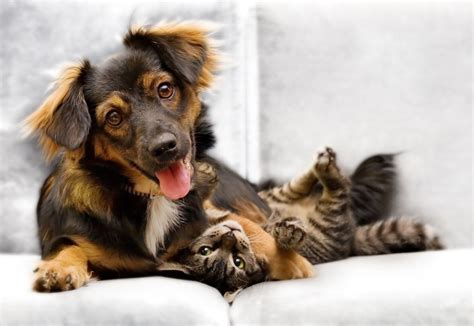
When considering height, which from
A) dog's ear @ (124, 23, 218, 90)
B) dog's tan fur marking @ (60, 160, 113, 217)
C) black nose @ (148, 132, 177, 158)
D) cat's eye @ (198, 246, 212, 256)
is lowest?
cat's eye @ (198, 246, 212, 256)

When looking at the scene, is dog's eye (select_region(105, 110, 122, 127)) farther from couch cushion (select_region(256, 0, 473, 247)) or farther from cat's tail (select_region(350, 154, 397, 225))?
cat's tail (select_region(350, 154, 397, 225))

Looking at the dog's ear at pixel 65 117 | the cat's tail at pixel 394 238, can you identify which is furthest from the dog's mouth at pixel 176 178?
the cat's tail at pixel 394 238

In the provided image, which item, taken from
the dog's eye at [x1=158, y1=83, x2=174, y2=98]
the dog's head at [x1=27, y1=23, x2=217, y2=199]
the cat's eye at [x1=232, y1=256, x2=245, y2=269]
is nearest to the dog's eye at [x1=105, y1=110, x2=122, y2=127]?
the dog's head at [x1=27, y1=23, x2=217, y2=199]

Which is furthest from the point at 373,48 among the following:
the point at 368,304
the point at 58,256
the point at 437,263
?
the point at 58,256

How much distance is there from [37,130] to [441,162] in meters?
1.36

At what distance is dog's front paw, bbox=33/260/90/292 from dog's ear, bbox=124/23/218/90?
0.60 m

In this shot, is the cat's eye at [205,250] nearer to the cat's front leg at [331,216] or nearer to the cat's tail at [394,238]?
the cat's front leg at [331,216]

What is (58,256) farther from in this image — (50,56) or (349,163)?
(349,163)

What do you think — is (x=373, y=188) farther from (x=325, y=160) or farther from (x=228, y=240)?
(x=228, y=240)

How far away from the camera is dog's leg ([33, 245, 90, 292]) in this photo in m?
1.66

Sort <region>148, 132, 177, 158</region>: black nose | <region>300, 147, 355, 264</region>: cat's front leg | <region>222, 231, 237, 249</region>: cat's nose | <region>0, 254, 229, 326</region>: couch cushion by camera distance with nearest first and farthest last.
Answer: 1. <region>0, 254, 229, 326</region>: couch cushion
2. <region>148, 132, 177, 158</region>: black nose
3. <region>222, 231, 237, 249</region>: cat's nose
4. <region>300, 147, 355, 264</region>: cat's front leg

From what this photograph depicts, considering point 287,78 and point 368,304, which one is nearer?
point 368,304

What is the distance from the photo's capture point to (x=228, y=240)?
1955 millimetres

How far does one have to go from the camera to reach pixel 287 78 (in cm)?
240
